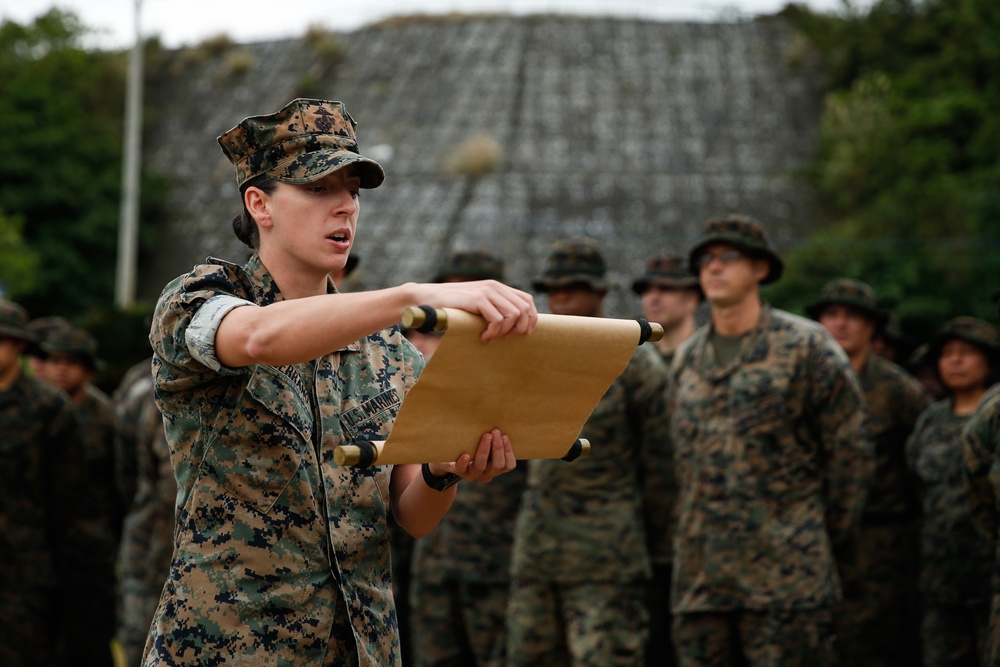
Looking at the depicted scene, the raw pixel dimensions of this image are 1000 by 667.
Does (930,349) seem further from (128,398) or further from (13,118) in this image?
(13,118)

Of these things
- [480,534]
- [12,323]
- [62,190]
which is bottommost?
[480,534]

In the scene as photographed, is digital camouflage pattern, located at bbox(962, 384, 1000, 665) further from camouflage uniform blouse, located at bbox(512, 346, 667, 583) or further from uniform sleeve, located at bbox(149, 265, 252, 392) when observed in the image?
uniform sleeve, located at bbox(149, 265, 252, 392)

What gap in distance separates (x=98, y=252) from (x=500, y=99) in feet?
29.5

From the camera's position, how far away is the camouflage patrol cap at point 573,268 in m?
7.62

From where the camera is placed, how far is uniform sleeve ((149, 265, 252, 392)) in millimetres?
2865

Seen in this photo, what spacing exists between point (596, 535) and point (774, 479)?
46.3 inches

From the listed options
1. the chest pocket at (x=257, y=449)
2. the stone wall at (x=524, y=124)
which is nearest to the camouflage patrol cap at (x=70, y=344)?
the chest pocket at (x=257, y=449)

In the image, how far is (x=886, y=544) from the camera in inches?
328

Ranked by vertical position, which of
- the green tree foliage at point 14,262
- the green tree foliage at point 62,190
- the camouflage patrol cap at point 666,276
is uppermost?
the green tree foliage at point 62,190

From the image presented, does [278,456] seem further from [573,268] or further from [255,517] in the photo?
[573,268]

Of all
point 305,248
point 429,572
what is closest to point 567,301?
point 429,572

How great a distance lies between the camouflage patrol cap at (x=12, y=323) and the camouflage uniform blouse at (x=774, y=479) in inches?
181

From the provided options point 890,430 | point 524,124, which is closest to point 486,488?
point 890,430

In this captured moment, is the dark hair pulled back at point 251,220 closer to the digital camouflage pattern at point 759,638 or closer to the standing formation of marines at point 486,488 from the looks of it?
the standing formation of marines at point 486,488
